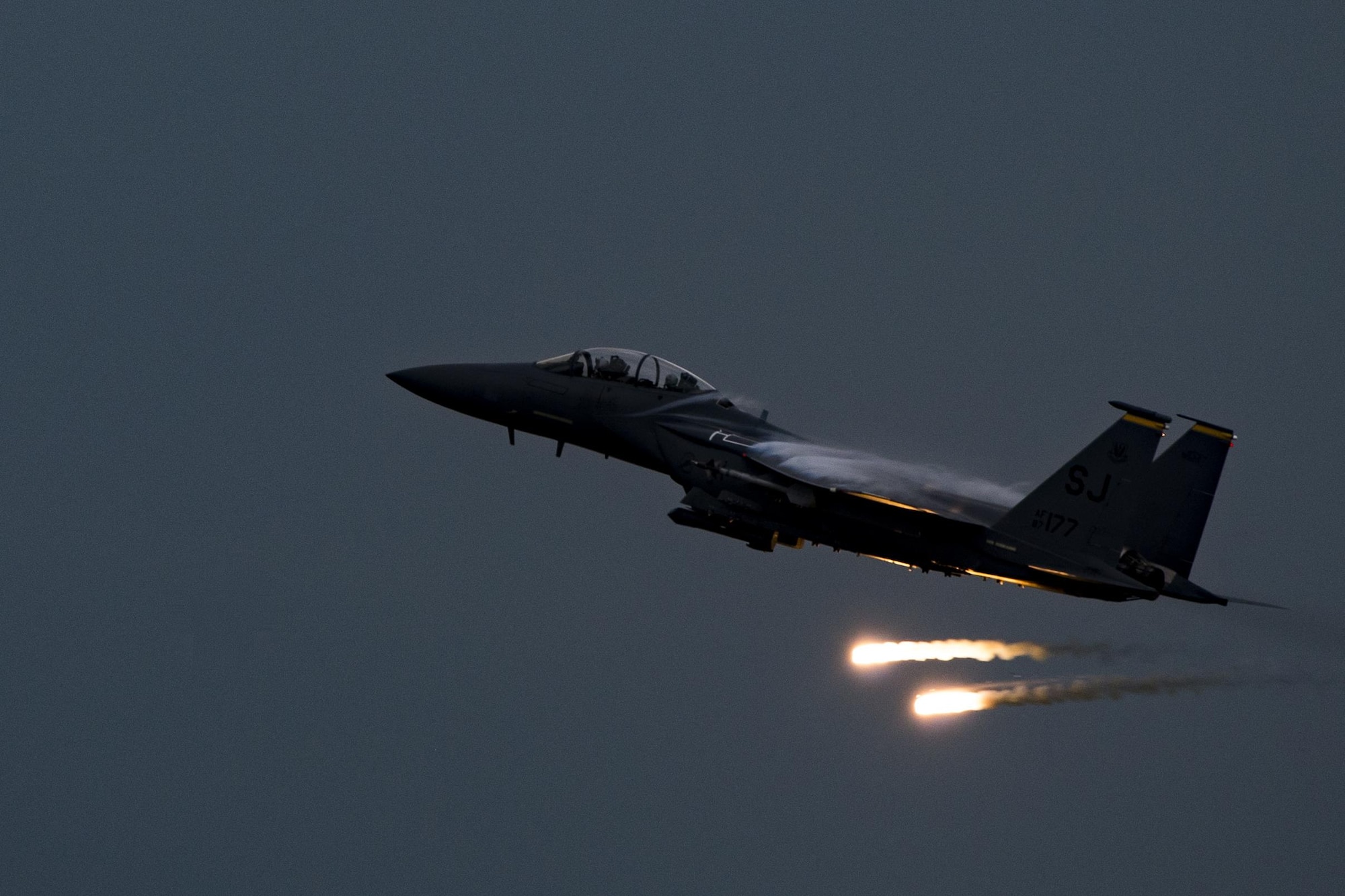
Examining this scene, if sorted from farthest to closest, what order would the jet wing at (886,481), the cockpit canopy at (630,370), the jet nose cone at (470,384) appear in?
the jet nose cone at (470,384)
the cockpit canopy at (630,370)
the jet wing at (886,481)

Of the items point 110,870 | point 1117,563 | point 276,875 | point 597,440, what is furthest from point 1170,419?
point 110,870

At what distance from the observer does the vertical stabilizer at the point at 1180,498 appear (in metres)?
31.0

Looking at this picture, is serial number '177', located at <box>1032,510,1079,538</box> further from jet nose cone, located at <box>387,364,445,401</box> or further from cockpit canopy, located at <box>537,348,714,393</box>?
jet nose cone, located at <box>387,364,445,401</box>

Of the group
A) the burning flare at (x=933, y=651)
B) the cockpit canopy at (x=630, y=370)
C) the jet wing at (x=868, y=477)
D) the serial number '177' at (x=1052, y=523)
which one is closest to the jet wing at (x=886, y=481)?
the jet wing at (x=868, y=477)

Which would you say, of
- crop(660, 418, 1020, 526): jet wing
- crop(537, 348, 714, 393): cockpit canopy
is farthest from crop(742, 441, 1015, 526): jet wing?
crop(537, 348, 714, 393): cockpit canopy

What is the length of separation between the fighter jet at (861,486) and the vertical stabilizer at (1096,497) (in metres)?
0.02

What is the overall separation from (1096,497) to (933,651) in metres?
7.18

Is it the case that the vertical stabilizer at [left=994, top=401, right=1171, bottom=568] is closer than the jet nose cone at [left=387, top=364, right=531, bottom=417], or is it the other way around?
the vertical stabilizer at [left=994, top=401, right=1171, bottom=568]

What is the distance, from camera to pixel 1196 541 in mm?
31172

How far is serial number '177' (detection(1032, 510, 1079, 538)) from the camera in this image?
30266mm

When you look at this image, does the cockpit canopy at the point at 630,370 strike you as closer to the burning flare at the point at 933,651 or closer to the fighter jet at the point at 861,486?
the fighter jet at the point at 861,486

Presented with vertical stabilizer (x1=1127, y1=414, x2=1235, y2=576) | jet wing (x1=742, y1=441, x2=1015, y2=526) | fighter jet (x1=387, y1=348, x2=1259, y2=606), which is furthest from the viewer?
jet wing (x1=742, y1=441, x2=1015, y2=526)

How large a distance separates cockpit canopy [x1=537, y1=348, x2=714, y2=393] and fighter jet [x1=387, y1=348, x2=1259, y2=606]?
0.03m

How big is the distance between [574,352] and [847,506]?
270 inches
